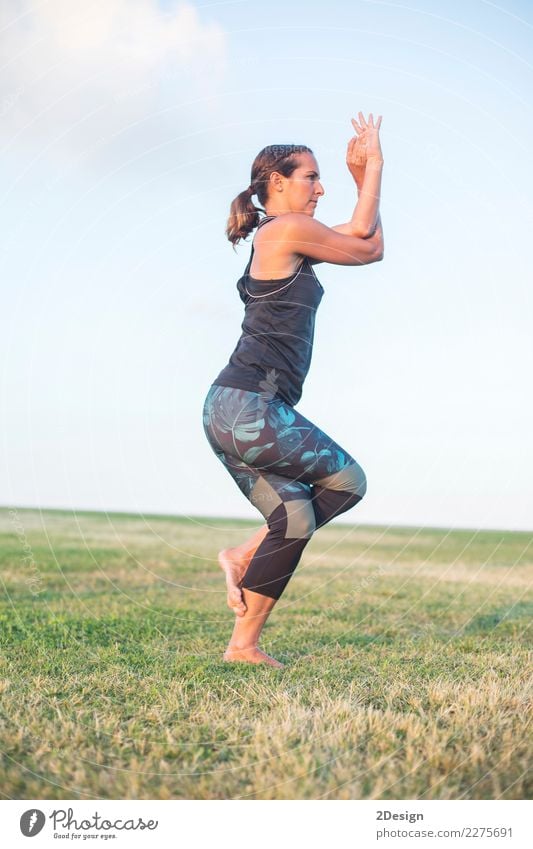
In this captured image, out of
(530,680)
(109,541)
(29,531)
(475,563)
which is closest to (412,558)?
(475,563)

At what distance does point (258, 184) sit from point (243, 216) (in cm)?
21

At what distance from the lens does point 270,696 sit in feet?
14.2

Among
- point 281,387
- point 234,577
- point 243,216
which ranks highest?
point 243,216

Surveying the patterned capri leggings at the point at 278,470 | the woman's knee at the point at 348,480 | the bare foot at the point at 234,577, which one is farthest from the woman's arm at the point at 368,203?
the bare foot at the point at 234,577

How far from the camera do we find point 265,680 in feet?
15.5

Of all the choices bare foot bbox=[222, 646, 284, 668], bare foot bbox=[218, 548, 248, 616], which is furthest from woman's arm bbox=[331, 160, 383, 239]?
bare foot bbox=[222, 646, 284, 668]

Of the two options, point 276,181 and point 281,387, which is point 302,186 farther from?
point 281,387

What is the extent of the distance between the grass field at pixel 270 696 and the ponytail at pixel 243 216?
2.64 metres

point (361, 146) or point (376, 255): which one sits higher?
point (361, 146)

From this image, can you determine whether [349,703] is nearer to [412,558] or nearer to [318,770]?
[318,770]

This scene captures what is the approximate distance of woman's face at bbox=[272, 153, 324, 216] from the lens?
5.18m

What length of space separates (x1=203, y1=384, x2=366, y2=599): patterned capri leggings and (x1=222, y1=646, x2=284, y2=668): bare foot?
39 centimetres
